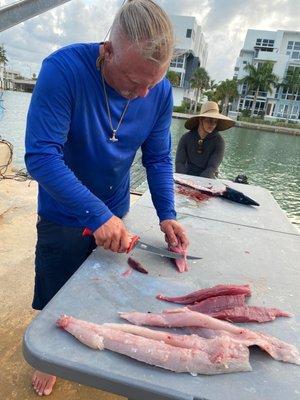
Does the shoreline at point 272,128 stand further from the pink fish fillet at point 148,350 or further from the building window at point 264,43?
the pink fish fillet at point 148,350

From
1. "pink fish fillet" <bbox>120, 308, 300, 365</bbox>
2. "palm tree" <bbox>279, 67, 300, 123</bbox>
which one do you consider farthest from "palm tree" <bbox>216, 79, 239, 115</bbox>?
"pink fish fillet" <bbox>120, 308, 300, 365</bbox>

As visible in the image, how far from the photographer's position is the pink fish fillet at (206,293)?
1.66 metres

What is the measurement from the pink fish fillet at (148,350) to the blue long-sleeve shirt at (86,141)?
18.7 inches

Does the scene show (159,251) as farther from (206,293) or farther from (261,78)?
(261,78)

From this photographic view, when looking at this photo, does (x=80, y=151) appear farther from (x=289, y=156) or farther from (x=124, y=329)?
Answer: (x=289, y=156)

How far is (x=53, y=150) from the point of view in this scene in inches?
65.6

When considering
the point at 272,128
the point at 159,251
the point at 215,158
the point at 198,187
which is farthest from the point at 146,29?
the point at 272,128

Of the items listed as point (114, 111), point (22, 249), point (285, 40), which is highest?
point (285, 40)

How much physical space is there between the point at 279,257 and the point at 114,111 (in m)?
1.36

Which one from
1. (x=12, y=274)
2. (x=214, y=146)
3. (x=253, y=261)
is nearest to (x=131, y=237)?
(x=253, y=261)

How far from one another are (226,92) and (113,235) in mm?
61241

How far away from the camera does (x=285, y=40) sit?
61719 millimetres

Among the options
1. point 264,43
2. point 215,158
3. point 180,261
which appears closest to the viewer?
point 180,261

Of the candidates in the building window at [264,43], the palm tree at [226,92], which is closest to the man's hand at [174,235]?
the palm tree at [226,92]
